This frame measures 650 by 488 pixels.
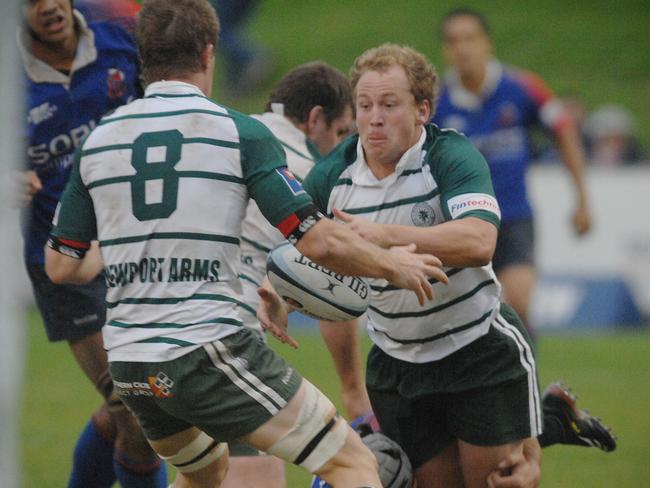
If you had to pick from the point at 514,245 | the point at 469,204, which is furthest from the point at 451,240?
the point at 514,245

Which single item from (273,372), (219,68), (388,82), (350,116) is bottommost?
(219,68)

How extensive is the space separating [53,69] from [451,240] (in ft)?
7.83

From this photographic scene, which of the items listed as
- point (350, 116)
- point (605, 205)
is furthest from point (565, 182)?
point (350, 116)

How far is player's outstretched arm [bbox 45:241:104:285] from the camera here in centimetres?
402

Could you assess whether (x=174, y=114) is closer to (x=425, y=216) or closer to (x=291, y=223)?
(x=291, y=223)

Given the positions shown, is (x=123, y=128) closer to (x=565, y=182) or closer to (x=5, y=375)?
(x=5, y=375)

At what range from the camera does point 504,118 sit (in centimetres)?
830

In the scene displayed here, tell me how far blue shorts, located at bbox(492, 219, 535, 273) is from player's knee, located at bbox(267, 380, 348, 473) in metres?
4.35

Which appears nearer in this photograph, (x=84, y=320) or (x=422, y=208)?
(x=422, y=208)

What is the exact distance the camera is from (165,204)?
146 inches

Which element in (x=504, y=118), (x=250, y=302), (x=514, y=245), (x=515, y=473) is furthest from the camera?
(x=504, y=118)

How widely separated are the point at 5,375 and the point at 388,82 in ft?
8.37

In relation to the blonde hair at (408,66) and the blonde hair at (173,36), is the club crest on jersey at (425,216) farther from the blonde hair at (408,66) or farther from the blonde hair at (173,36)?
the blonde hair at (173,36)

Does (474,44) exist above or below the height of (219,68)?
above
